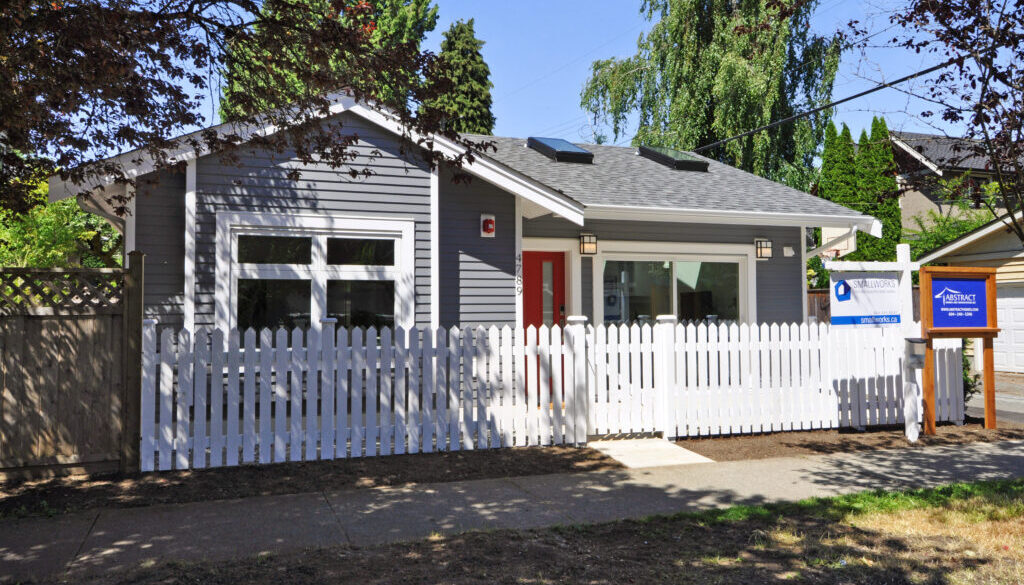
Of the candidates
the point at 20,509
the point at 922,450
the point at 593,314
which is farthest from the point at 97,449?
the point at 922,450

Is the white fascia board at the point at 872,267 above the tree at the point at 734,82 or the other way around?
the other way around

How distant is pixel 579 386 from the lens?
7.88m

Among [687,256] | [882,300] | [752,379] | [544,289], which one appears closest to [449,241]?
[544,289]

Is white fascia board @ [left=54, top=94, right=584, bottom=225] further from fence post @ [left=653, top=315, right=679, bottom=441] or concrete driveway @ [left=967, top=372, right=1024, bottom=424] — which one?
concrete driveway @ [left=967, top=372, right=1024, bottom=424]

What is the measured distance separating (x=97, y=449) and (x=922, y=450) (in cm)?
812

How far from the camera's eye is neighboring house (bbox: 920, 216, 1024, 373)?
16.9m

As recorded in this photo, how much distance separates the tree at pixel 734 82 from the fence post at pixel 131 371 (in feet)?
58.2

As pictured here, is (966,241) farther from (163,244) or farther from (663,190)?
(163,244)

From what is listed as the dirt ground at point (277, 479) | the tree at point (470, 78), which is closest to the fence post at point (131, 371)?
the dirt ground at point (277, 479)

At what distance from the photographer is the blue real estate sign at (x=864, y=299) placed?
8.52 m

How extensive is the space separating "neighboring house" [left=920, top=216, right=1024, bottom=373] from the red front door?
11.4 metres

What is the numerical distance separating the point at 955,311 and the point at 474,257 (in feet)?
19.5

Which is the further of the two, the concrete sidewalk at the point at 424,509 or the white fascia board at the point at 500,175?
the white fascia board at the point at 500,175

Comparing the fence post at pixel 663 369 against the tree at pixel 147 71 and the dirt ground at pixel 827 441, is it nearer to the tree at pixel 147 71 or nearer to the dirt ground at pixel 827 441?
the dirt ground at pixel 827 441
